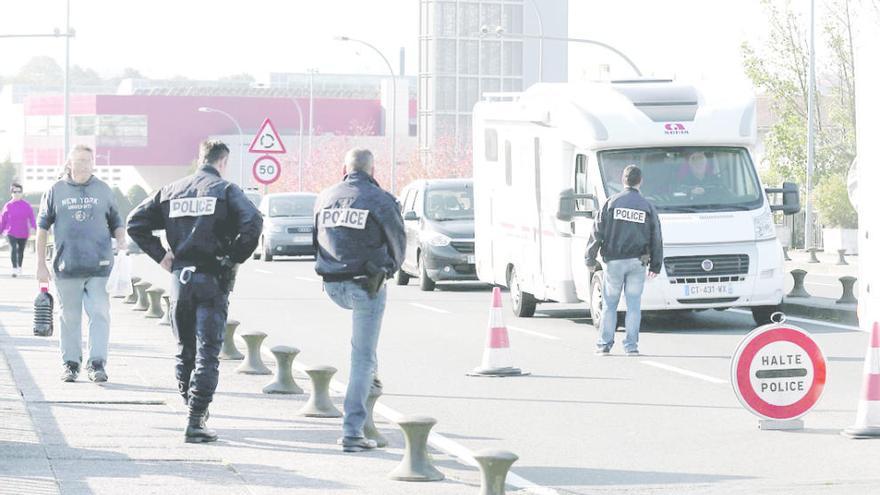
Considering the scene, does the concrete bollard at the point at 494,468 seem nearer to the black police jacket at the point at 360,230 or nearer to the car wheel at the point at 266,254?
the black police jacket at the point at 360,230

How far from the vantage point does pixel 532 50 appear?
5118 inches

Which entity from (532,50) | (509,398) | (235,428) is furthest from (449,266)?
(532,50)

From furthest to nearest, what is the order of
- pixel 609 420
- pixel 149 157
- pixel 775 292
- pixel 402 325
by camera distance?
pixel 149 157
pixel 402 325
pixel 775 292
pixel 609 420

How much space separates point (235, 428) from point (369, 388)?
1.23 m

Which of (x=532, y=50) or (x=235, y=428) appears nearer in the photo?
(x=235, y=428)

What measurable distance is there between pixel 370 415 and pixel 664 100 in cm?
1020

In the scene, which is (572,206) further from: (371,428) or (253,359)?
(371,428)

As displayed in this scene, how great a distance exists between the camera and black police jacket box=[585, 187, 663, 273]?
54.5 feet

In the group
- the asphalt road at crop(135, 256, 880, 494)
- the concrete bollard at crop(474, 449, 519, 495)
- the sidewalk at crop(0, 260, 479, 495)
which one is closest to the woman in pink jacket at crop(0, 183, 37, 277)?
the asphalt road at crop(135, 256, 880, 494)

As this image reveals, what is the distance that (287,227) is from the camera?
4206 centimetres

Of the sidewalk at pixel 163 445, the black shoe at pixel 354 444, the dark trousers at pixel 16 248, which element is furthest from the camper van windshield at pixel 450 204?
the black shoe at pixel 354 444

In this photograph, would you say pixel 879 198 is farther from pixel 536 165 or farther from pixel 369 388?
pixel 536 165

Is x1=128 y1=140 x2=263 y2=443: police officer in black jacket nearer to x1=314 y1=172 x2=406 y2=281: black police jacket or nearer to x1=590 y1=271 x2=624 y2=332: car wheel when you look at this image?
x1=314 y1=172 x2=406 y2=281: black police jacket

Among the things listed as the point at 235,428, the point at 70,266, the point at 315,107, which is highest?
the point at 315,107
